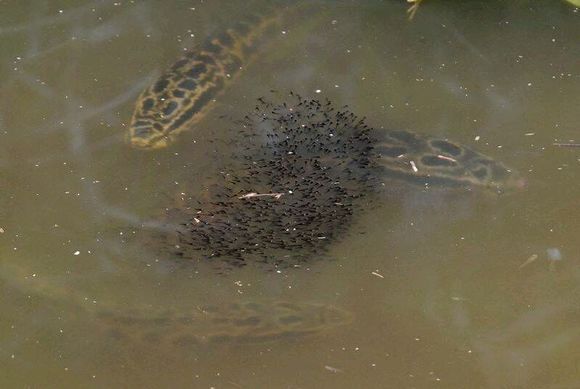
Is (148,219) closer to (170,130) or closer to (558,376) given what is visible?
(170,130)

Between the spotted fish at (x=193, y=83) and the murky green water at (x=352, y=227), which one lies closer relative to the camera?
the murky green water at (x=352, y=227)

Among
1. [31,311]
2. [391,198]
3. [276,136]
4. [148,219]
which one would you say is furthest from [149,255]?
[391,198]

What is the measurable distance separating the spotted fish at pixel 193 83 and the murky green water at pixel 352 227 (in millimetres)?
134

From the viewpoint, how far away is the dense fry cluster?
19.8 ft

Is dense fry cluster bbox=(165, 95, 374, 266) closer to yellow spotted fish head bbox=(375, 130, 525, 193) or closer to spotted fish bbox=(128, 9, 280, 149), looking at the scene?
yellow spotted fish head bbox=(375, 130, 525, 193)

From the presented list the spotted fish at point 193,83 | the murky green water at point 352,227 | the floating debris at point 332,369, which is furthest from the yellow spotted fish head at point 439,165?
the floating debris at point 332,369

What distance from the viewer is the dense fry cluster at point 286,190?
19.8ft

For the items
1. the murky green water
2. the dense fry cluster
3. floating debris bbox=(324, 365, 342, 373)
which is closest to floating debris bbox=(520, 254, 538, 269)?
the murky green water

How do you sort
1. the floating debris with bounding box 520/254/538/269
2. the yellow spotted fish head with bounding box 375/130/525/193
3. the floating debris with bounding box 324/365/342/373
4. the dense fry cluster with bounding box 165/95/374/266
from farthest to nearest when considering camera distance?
the yellow spotted fish head with bounding box 375/130/525/193 < the dense fry cluster with bounding box 165/95/374/266 < the floating debris with bounding box 520/254/538/269 < the floating debris with bounding box 324/365/342/373

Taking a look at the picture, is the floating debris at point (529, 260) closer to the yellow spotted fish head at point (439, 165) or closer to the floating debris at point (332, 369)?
the yellow spotted fish head at point (439, 165)

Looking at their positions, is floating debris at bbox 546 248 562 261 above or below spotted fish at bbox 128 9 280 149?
below

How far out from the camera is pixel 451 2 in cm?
757

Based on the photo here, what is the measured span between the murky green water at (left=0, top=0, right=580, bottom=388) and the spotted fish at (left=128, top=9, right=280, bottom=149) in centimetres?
13

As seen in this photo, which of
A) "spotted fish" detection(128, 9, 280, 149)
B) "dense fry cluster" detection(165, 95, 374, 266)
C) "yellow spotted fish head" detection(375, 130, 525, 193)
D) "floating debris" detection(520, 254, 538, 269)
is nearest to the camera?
"floating debris" detection(520, 254, 538, 269)
